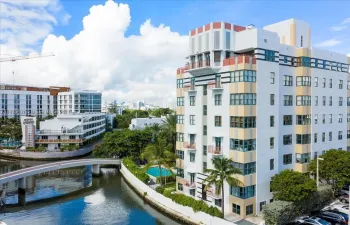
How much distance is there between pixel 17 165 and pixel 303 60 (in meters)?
55.9

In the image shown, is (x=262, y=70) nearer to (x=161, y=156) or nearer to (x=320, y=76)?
(x=320, y=76)

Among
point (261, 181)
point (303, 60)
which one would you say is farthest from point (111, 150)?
point (303, 60)

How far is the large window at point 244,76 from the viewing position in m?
26.3

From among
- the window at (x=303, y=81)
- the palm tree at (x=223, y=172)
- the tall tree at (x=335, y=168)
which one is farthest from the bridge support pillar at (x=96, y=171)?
the window at (x=303, y=81)

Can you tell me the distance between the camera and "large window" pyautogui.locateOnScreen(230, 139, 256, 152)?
2627 cm

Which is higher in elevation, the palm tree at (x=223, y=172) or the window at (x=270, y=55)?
the window at (x=270, y=55)

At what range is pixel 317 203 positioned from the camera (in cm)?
2778

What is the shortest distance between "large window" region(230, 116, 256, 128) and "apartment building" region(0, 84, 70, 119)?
9904 cm

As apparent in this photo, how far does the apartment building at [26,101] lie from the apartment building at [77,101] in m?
5.70

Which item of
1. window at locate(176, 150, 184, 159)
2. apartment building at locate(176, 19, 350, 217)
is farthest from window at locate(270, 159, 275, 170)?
window at locate(176, 150, 184, 159)

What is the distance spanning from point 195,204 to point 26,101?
102 metres

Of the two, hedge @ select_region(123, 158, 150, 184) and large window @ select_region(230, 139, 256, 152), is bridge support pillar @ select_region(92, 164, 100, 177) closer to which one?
hedge @ select_region(123, 158, 150, 184)

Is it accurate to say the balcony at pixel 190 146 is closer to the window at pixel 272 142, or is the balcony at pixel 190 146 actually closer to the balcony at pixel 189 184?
the balcony at pixel 189 184

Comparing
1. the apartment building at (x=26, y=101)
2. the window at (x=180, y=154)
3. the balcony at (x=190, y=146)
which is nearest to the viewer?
the balcony at (x=190, y=146)
